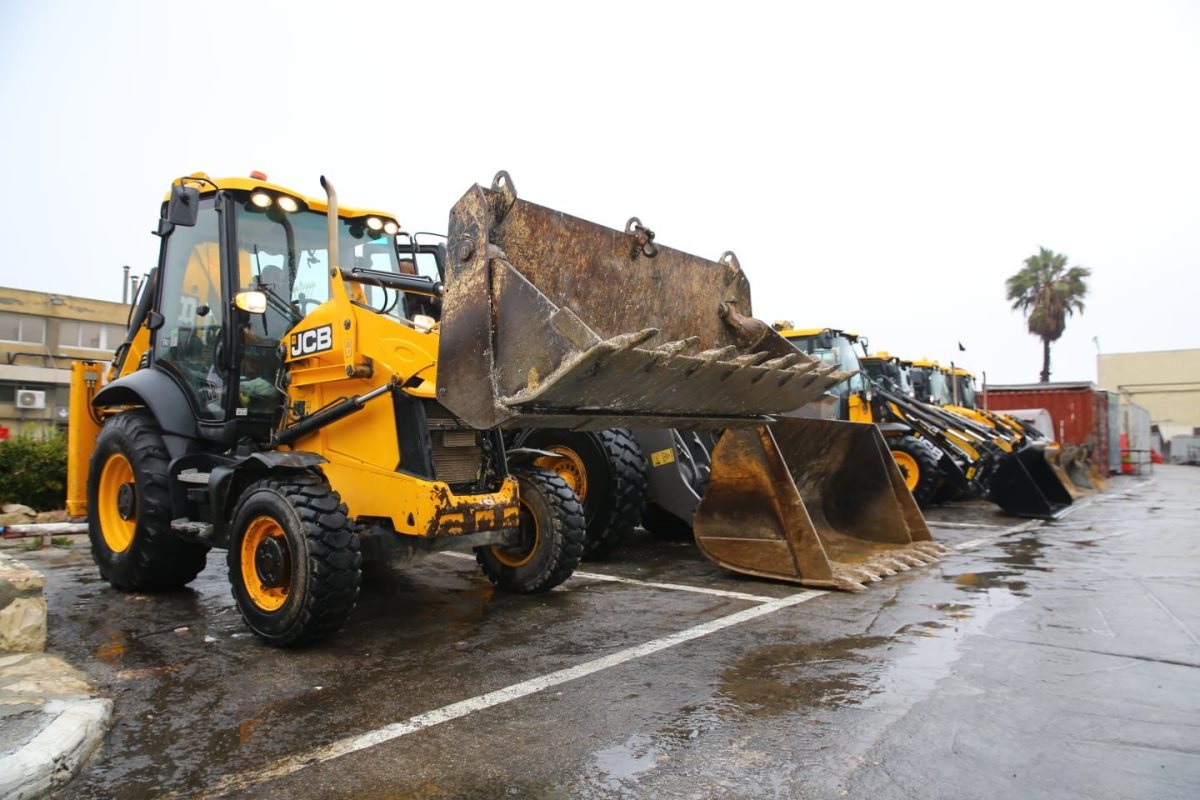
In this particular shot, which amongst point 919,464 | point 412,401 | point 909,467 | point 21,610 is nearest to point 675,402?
point 412,401

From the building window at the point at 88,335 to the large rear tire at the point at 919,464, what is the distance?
36.9 meters

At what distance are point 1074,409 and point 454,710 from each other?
23029mm

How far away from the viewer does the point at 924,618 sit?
5.37 m

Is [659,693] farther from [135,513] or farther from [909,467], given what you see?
[909,467]

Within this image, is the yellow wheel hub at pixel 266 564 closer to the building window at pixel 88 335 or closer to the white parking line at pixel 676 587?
the white parking line at pixel 676 587

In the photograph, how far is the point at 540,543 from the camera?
19.6ft

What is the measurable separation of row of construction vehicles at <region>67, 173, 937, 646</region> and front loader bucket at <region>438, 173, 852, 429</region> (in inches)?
0.5

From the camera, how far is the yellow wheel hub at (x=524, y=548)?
6020mm

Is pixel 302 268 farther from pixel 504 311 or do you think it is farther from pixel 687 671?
pixel 687 671

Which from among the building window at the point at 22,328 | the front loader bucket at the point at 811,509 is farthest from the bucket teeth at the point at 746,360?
the building window at the point at 22,328

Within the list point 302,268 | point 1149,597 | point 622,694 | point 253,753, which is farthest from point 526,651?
point 1149,597

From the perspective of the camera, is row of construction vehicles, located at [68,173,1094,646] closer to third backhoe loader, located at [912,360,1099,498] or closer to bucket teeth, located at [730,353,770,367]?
bucket teeth, located at [730,353,770,367]

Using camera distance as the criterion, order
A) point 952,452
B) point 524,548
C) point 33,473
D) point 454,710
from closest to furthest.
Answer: point 454,710 → point 524,548 → point 33,473 → point 952,452

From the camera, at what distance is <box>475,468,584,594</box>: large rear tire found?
19.1 ft
